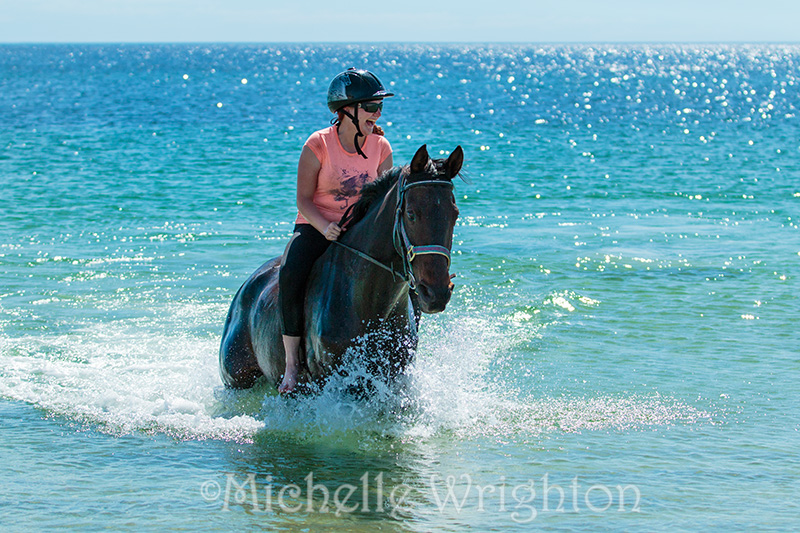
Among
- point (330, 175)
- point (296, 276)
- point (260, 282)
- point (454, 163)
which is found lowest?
point (260, 282)

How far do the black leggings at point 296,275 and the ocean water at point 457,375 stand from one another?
49 centimetres

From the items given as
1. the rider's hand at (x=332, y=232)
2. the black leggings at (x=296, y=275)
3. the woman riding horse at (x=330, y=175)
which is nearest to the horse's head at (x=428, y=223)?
the rider's hand at (x=332, y=232)

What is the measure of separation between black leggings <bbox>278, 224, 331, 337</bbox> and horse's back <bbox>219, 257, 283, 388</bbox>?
367 millimetres

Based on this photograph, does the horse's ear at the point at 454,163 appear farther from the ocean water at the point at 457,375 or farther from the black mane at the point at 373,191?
the ocean water at the point at 457,375

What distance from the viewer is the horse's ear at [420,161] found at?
4656 mm

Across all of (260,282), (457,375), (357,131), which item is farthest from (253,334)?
(357,131)

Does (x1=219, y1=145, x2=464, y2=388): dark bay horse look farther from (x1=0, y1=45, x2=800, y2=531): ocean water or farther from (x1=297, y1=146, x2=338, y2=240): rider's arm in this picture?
(x1=0, y1=45, x2=800, y2=531): ocean water

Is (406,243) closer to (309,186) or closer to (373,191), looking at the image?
(373,191)

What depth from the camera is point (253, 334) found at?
6215mm

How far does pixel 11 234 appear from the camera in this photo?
48.1 ft

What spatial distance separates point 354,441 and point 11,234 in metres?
10.8

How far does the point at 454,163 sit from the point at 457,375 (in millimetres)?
2264

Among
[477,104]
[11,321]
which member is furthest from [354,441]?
[477,104]

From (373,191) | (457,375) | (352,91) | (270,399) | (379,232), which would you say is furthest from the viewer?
(457,375)
